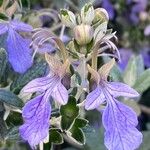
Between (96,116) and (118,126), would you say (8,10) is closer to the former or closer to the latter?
(118,126)

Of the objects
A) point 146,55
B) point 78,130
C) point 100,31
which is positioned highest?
point 100,31

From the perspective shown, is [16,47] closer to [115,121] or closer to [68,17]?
[68,17]

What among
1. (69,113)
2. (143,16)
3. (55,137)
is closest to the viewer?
(69,113)

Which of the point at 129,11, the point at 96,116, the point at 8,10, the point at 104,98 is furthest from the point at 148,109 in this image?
the point at 104,98

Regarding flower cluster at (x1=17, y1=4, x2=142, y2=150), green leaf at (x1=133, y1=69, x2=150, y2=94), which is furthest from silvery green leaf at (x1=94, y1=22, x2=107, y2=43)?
green leaf at (x1=133, y1=69, x2=150, y2=94)

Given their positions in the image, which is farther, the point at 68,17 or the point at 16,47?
the point at 16,47

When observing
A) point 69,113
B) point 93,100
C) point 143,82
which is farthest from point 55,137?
point 143,82

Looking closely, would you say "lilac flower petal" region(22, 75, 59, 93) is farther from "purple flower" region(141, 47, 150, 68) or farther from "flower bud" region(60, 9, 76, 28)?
"purple flower" region(141, 47, 150, 68)

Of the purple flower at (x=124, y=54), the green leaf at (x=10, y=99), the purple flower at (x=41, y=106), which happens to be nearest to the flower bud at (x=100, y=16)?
the purple flower at (x=41, y=106)
